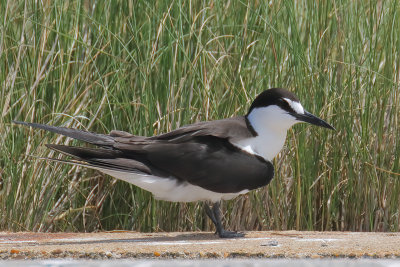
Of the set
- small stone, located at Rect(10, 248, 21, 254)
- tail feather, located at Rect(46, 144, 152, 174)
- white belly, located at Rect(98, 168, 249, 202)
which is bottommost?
small stone, located at Rect(10, 248, 21, 254)

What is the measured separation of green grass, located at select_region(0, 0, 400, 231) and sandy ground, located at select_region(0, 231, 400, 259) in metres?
0.51

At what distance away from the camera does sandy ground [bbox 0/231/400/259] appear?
143 inches

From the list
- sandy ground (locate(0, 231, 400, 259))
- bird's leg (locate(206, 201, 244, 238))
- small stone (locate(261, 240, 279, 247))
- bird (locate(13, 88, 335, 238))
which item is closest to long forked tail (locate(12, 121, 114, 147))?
bird (locate(13, 88, 335, 238))

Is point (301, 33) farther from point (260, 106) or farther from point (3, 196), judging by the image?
point (3, 196)

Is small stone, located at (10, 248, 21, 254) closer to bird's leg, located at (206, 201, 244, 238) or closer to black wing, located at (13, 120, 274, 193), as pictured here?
black wing, located at (13, 120, 274, 193)

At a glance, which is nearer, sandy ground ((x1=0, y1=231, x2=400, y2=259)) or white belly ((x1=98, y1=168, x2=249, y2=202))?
sandy ground ((x1=0, y1=231, x2=400, y2=259))

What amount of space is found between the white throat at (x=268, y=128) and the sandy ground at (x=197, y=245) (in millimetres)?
449

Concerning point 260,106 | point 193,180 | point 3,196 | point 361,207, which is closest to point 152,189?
point 193,180

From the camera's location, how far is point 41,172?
505 centimetres

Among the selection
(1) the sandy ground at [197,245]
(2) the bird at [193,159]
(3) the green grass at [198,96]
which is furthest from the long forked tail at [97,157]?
(3) the green grass at [198,96]

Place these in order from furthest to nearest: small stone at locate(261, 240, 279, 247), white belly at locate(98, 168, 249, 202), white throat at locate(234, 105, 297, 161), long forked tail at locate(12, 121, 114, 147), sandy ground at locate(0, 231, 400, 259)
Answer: white throat at locate(234, 105, 297, 161) < white belly at locate(98, 168, 249, 202) < long forked tail at locate(12, 121, 114, 147) < small stone at locate(261, 240, 279, 247) < sandy ground at locate(0, 231, 400, 259)

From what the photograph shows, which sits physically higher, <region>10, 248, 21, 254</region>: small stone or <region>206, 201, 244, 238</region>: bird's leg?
<region>206, 201, 244, 238</region>: bird's leg

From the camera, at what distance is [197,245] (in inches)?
155

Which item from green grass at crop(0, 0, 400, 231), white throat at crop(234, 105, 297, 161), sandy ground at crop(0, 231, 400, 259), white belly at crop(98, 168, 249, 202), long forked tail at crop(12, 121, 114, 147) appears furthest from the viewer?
green grass at crop(0, 0, 400, 231)
